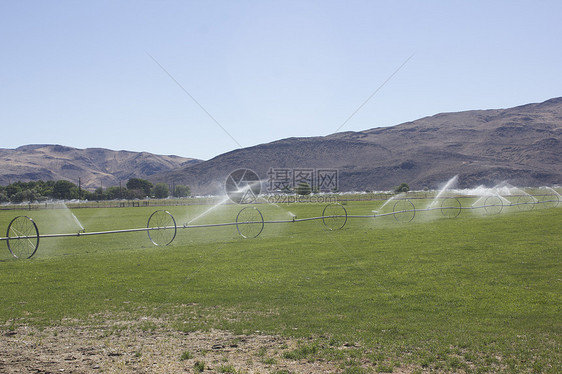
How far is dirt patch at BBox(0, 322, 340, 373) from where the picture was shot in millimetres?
7250

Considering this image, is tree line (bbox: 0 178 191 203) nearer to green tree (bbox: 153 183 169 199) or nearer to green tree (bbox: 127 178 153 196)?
green tree (bbox: 153 183 169 199)

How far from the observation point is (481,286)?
485 inches

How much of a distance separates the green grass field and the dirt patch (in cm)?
41

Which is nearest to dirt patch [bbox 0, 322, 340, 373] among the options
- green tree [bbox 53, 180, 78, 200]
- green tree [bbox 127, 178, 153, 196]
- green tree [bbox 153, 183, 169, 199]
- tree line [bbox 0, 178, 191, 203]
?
tree line [bbox 0, 178, 191, 203]

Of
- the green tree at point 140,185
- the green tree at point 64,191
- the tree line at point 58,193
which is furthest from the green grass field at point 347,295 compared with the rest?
the green tree at point 140,185

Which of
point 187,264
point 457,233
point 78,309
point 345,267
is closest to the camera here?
point 78,309

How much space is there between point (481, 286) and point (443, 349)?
17.6 ft

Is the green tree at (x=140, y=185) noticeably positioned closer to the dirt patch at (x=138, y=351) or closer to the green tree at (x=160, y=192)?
the green tree at (x=160, y=192)

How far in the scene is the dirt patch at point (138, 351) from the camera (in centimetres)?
725

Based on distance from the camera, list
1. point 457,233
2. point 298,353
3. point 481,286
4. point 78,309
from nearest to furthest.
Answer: point 298,353 → point 78,309 → point 481,286 → point 457,233

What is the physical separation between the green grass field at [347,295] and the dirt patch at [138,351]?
407 millimetres

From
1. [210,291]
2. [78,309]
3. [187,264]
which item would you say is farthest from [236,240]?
[78,309]

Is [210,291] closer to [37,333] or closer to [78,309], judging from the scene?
[78,309]

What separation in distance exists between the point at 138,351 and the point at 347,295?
19.4 feet
